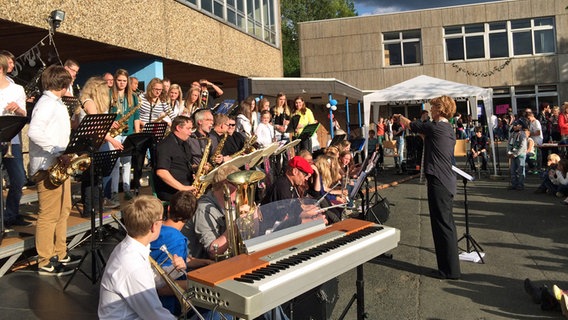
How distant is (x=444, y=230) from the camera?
541 cm

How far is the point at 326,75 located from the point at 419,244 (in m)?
24.9

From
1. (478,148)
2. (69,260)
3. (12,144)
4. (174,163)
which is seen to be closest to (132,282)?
(69,260)

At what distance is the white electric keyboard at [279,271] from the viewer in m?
2.26

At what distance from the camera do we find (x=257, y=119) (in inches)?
375

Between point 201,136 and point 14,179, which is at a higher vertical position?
point 201,136

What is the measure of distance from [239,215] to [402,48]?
95.0ft

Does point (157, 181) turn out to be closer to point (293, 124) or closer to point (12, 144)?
point (12, 144)

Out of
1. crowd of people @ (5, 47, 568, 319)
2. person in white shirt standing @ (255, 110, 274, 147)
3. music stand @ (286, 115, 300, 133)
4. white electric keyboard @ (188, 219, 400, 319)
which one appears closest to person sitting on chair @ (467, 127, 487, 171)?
crowd of people @ (5, 47, 568, 319)

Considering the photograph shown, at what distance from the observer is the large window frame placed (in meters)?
13.8

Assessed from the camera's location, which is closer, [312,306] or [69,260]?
[312,306]

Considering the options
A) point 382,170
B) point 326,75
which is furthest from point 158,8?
point 326,75

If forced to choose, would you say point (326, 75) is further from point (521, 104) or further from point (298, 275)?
point (298, 275)

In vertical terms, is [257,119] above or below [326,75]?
below

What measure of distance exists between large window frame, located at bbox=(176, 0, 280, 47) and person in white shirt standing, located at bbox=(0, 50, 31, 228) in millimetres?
7575
